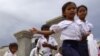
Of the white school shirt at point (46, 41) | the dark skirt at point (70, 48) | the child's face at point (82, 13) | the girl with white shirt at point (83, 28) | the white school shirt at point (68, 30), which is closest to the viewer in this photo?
the dark skirt at point (70, 48)

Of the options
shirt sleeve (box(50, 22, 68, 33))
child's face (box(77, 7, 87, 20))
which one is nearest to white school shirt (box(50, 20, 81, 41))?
shirt sleeve (box(50, 22, 68, 33))

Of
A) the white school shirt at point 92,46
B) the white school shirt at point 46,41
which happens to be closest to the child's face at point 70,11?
the white school shirt at point 92,46

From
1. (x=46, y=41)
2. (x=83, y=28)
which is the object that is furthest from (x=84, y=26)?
(x=46, y=41)

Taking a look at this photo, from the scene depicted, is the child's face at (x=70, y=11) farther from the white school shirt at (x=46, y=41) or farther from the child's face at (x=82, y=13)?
the white school shirt at (x=46, y=41)

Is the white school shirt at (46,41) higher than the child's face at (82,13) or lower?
lower

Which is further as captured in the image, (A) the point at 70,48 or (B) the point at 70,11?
(B) the point at 70,11

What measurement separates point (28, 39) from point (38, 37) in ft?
9.18

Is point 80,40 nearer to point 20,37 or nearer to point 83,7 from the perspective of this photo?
point 83,7

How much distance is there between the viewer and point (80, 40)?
5.34 meters

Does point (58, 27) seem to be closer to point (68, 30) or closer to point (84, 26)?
point (68, 30)

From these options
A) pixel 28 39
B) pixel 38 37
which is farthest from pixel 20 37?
pixel 38 37

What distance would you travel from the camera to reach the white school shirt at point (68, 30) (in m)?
5.28

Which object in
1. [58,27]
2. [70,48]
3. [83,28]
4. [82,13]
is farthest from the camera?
[82,13]

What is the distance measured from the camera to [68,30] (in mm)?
5305
